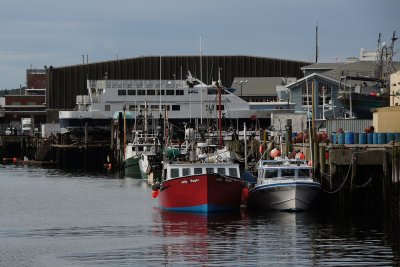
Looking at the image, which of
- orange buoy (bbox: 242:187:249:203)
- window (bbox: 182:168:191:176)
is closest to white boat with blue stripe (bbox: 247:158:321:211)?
orange buoy (bbox: 242:187:249:203)

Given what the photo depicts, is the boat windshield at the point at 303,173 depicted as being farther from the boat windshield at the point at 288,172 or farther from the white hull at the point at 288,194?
the white hull at the point at 288,194

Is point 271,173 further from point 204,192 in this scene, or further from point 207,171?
point 204,192

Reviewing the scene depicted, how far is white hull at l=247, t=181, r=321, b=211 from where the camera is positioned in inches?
2279

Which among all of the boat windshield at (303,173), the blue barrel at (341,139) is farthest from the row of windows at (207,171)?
the blue barrel at (341,139)

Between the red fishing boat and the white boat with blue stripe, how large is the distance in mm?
1364

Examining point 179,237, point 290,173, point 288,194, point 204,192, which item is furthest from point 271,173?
point 179,237

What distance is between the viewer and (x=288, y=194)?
5859cm

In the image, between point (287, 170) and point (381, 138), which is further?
point (381, 138)

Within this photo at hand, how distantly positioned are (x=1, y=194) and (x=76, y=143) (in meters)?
55.6

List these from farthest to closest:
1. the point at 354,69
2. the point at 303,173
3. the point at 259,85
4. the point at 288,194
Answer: the point at 259,85, the point at 354,69, the point at 303,173, the point at 288,194

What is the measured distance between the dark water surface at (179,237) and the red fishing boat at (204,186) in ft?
2.19

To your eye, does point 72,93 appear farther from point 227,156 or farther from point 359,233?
point 359,233

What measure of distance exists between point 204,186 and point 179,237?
785cm

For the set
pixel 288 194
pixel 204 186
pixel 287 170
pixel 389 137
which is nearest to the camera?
pixel 204 186
